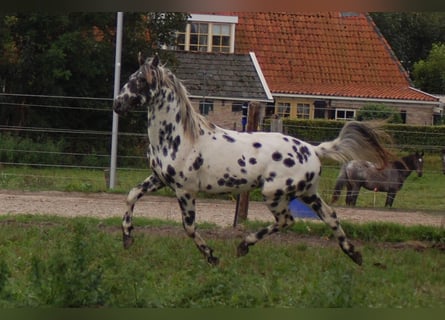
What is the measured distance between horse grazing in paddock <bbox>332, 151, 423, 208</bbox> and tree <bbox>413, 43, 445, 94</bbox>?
24016mm

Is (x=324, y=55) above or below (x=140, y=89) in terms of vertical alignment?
above

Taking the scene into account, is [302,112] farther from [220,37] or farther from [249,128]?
[249,128]

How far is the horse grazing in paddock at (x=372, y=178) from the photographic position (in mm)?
13680

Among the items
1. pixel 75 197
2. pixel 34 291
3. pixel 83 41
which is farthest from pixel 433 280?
pixel 83 41

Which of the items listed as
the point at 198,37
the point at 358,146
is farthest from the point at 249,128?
the point at 198,37

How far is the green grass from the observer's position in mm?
5277

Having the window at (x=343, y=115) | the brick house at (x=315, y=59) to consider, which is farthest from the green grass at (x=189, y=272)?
the brick house at (x=315, y=59)

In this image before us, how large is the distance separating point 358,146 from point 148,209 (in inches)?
200

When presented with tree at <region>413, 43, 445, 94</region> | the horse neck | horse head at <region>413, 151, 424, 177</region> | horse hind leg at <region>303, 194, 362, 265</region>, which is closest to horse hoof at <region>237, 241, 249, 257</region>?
horse hind leg at <region>303, 194, 362, 265</region>

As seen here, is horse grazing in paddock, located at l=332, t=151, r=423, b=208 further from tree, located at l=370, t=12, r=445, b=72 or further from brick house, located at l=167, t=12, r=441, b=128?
tree, located at l=370, t=12, r=445, b=72

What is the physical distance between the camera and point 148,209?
12180 millimetres

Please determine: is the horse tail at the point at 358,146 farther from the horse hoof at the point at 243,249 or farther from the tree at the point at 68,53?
the tree at the point at 68,53

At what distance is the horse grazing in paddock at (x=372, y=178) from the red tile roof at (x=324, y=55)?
14064 millimetres

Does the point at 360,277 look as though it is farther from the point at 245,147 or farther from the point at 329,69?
the point at 329,69
